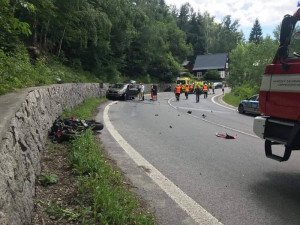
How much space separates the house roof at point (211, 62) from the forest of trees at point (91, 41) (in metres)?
20.6

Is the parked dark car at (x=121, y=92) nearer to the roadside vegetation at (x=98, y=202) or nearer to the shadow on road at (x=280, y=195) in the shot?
the shadow on road at (x=280, y=195)

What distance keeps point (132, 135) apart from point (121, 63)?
109 ft

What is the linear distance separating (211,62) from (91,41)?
230 ft

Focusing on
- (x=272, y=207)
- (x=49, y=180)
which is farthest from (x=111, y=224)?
(x=272, y=207)

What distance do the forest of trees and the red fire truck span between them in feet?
15.3

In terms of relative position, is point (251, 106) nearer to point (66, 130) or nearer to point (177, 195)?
point (66, 130)

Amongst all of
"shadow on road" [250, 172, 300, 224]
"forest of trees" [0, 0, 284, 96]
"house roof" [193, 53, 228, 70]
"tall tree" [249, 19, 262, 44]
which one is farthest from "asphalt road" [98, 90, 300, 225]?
"tall tree" [249, 19, 262, 44]

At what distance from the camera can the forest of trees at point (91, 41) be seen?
447 inches

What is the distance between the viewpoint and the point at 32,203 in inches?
151

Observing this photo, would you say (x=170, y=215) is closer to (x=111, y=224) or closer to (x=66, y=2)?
(x=111, y=224)

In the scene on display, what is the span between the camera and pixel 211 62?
98062 millimetres

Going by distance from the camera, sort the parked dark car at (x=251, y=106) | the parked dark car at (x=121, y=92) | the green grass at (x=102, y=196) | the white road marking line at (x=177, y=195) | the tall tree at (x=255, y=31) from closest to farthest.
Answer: the green grass at (x=102, y=196) < the white road marking line at (x=177, y=195) < the parked dark car at (x=251, y=106) < the parked dark car at (x=121, y=92) < the tall tree at (x=255, y=31)

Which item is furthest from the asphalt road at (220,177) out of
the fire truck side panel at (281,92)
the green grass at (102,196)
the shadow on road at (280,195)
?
the fire truck side panel at (281,92)

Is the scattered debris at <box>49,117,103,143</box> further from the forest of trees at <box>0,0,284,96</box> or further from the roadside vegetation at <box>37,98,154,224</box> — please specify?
the roadside vegetation at <box>37,98,154,224</box>
